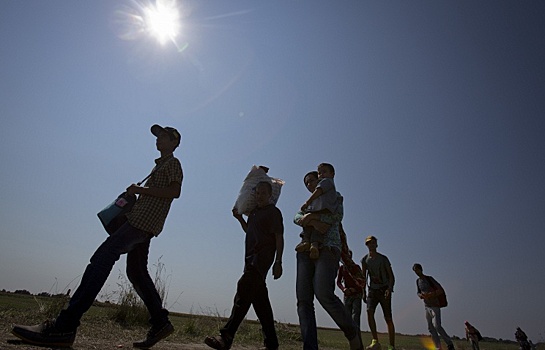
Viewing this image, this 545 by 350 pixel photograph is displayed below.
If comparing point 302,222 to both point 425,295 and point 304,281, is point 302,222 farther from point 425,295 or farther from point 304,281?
point 425,295

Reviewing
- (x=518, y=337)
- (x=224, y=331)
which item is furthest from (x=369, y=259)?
(x=518, y=337)

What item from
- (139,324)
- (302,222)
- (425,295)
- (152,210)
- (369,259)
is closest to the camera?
(152,210)

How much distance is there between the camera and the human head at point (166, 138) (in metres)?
4.20

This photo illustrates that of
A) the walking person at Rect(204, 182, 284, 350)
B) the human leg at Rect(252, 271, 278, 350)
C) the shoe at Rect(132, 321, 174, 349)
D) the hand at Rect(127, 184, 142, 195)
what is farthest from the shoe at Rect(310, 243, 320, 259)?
the hand at Rect(127, 184, 142, 195)

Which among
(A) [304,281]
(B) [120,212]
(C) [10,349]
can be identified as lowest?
(C) [10,349]

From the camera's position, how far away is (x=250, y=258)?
13.0 ft

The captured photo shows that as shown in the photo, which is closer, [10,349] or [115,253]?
[10,349]

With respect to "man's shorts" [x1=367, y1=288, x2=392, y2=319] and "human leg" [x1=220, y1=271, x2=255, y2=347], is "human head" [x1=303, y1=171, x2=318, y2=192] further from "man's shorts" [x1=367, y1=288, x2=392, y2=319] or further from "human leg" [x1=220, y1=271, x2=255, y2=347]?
"man's shorts" [x1=367, y1=288, x2=392, y2=319]

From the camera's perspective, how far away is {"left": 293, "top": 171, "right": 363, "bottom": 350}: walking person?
3.72m

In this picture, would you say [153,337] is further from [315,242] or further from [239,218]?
[315,242]

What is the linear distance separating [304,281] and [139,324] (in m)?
3.83

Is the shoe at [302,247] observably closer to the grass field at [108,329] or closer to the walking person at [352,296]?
the grass field at [108,329]

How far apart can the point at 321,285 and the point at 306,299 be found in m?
0.26

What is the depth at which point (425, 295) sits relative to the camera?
8719mm
